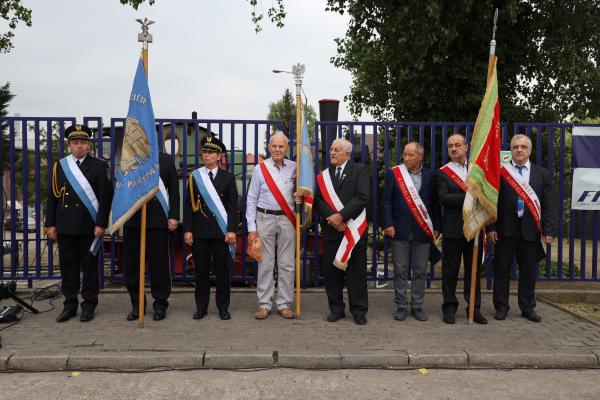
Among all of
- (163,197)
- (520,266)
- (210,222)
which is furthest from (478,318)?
(163,197)

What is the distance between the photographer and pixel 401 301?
19.1 feet

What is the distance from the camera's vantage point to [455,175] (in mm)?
5633

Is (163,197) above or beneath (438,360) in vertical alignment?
above

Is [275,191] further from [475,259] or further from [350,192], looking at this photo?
[475,259]

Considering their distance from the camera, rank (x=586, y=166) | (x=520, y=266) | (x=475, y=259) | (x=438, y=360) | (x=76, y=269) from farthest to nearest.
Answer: (x=586, y=166), (x=520, y=266), (x=76, y=269), (x=475, y=259), (x=438, y=360)

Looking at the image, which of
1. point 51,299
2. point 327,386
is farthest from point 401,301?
point 51,299

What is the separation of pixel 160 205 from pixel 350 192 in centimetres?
206

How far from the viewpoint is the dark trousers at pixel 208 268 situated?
5703 millimetres

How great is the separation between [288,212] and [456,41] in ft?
22.9

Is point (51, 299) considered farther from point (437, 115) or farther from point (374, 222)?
point (437, 115)

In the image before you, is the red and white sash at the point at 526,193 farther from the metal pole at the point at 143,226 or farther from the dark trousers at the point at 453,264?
the metal pole at the point at 143,226

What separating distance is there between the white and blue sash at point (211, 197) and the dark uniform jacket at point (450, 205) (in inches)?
92.8

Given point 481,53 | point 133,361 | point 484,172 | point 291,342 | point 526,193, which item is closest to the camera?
point 133,361

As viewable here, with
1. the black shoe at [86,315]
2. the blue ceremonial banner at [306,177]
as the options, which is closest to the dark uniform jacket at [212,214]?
the blue ceremonial banner at [306,177]
